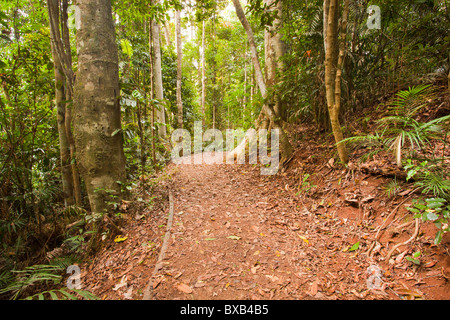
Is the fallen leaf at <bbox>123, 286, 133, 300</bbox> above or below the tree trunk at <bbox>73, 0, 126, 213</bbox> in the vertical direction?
below

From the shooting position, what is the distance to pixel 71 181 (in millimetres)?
3709

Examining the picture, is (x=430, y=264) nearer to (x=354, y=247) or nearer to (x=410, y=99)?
(x=354, y=247)

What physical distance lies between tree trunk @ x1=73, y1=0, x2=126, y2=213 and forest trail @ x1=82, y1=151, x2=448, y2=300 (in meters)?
0.84

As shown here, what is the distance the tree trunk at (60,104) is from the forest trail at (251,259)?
1586mm

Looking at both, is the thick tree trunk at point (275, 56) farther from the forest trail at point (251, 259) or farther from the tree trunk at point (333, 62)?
the forest trail at point (251, 259)

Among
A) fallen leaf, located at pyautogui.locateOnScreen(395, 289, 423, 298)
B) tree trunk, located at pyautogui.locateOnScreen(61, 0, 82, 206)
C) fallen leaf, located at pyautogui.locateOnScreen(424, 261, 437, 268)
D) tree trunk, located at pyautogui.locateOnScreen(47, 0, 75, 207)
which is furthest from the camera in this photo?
tree trunk, located at pyautogui.locateOnScreen(61, 0, 82, 206)

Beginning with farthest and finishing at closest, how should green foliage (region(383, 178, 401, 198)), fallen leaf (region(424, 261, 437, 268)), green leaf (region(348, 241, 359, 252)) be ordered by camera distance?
green foliage (region(383, 178, 401, 198)) < green leaf (region(348, 241, 359, 252)) < fallen leaf (region(424, 261, 437, 268))

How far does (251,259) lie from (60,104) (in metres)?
4.09

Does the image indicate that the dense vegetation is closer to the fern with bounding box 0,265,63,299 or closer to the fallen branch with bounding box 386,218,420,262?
the fern with bounding box 0,265,63,299

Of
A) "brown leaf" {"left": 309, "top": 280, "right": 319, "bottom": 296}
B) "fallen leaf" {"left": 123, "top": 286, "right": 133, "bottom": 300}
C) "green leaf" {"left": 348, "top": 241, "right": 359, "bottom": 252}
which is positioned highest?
"green leaf" {"left": 348, "top": 241, "right": 359, "bottom": 252}

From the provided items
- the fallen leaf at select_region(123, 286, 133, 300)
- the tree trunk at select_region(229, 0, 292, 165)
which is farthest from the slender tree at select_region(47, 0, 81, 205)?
the tree trunk at select_region(229, 0, 292, 165)

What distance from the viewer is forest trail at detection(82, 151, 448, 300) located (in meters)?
1.95

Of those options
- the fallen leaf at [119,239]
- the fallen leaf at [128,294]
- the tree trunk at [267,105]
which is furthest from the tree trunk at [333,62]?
the fallen leaf at [119,239]

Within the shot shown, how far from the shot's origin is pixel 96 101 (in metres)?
2.96
